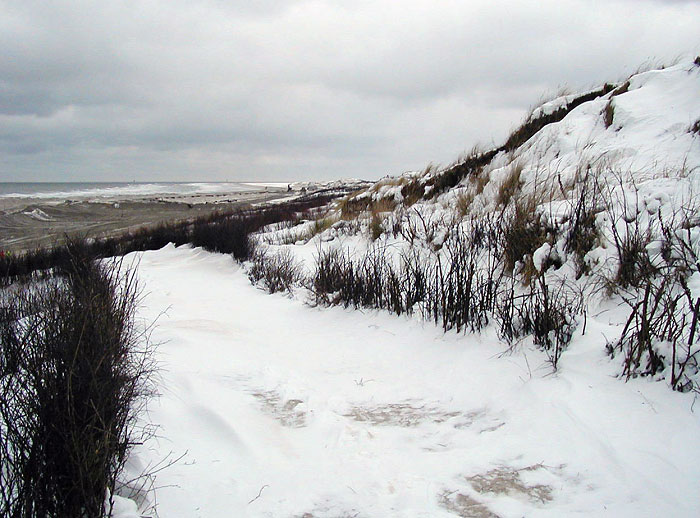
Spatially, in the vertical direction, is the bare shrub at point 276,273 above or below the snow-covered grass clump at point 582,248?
below

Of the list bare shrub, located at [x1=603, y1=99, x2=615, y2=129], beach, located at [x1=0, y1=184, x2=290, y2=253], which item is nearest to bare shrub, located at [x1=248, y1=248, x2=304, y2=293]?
bare shrub, located at [x1=603, y1=99, x2=615, y2=129]

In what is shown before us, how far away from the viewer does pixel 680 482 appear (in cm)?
152

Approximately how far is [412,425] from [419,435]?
0.42 ft

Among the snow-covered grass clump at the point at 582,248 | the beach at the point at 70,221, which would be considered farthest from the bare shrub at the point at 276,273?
the beach at the point at 70,221

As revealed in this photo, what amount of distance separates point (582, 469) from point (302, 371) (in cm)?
209

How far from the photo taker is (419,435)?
7.25ft

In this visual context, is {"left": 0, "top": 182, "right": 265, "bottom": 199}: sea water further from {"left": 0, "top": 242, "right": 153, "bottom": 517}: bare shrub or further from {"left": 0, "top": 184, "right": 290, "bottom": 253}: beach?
{"left": 0, "top": 242, "right": 153, "bottom": 517}: bare shrub

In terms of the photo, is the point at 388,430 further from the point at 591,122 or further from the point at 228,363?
the point at 591,122

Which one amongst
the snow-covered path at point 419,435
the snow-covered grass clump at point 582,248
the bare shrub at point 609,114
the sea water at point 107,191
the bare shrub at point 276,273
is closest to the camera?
the snow-covered path at point 419,435

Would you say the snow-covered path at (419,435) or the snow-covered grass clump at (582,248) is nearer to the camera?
the snow-covered path at (419,435)

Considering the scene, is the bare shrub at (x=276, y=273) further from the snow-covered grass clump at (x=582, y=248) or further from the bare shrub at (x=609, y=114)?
the bare shrub at (x=609, y=114)

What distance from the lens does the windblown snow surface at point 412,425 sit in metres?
1.61

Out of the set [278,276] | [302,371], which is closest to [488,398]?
[302,371]

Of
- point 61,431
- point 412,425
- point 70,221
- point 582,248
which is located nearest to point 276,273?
point 582,248
